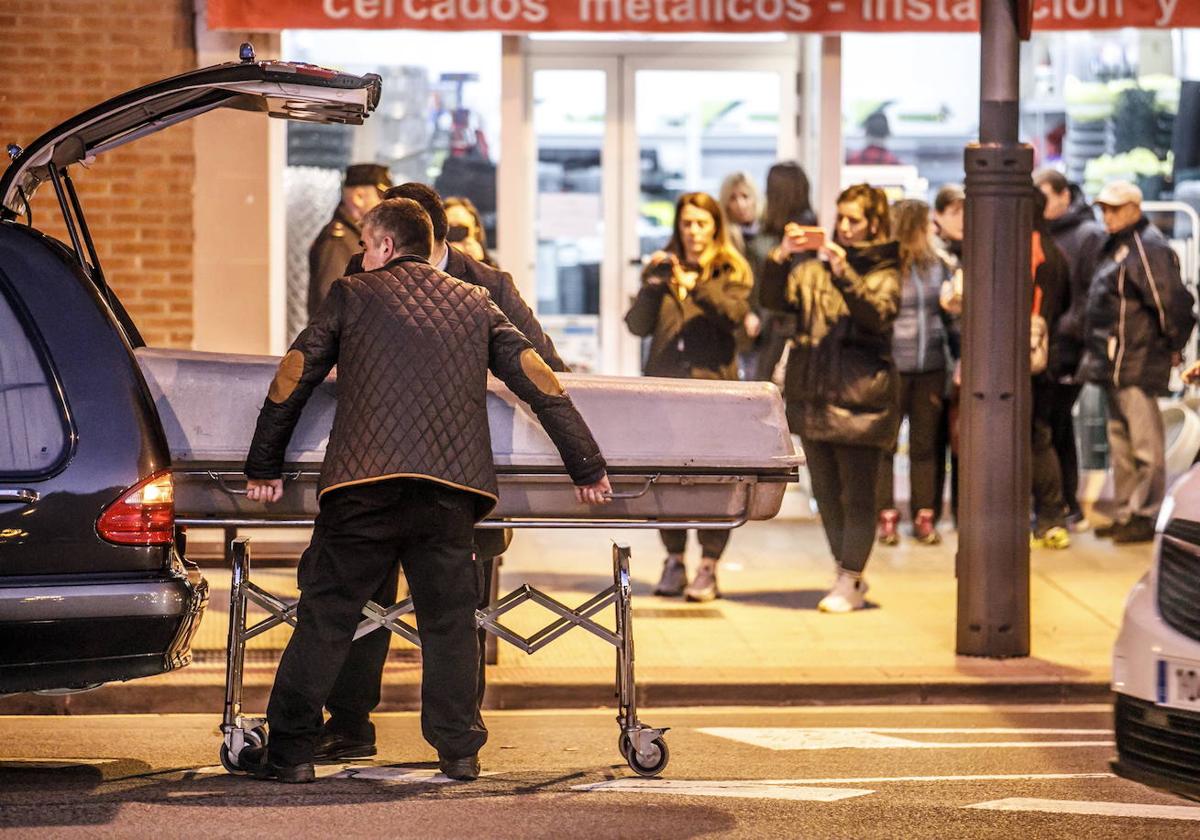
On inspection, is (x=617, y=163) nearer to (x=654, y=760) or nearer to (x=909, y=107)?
(x=909, y=107)

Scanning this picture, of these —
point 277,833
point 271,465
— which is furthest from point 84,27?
point 277,833

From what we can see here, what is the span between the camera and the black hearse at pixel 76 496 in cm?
589

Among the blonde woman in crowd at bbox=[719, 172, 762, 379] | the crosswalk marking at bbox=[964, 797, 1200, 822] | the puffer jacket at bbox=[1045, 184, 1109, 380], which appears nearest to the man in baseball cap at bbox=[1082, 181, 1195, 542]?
the puffer jacket at bbox=[1045, 184, 1109, 380]

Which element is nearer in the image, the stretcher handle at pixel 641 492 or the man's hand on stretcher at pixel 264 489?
the man's hand on stretcher at pixel 264 489

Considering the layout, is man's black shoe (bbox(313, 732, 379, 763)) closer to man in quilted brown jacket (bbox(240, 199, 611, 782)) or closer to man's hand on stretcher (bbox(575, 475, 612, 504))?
man in quilted brown jacket (bbox(240, 199, 611, 782))

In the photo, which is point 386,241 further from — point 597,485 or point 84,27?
point 84,27

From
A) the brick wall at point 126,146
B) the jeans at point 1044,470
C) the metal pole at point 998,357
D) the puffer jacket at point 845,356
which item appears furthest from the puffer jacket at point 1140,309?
the brick wall at point 126,146

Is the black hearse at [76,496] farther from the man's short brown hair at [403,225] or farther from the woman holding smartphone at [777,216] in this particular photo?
the woman holding smartphone at [777,216]

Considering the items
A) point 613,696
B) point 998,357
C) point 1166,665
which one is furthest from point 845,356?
point 1166,665

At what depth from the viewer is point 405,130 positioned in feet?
44.9

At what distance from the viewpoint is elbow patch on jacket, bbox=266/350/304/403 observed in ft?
20.8

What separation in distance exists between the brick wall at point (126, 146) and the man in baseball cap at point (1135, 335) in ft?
18.6

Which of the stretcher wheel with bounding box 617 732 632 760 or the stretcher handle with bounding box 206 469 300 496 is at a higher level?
the stretcher handle with bounding box 206 469 300 496

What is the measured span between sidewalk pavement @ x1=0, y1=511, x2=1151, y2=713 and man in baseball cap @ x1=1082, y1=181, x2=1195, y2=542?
1.58 ft
